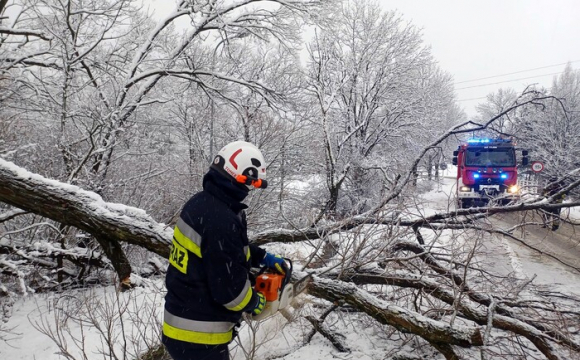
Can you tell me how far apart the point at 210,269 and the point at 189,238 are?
0.22m

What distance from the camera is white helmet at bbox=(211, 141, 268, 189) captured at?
2119mm

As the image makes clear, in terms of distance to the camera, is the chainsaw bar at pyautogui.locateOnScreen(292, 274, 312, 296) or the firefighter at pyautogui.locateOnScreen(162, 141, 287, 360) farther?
the chainsaw bar at pyautogui.locateOnScreen(292, 274, 312, 296)

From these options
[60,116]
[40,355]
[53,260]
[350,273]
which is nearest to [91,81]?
[60,116]

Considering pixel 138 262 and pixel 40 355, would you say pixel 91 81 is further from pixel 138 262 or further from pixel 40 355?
pixel 40 355

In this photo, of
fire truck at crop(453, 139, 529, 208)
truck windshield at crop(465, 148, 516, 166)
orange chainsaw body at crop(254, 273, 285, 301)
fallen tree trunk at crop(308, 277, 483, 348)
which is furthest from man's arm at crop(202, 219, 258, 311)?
truck windshield at crop(465, 148, 516, 166)

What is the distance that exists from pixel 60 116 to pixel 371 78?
11.7 metres

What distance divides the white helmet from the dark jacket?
0.05m

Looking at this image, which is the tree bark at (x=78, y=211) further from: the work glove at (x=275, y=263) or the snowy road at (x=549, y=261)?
the snowy road at (x=549, y=261)

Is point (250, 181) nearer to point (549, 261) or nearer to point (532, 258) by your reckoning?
point (532, 258)

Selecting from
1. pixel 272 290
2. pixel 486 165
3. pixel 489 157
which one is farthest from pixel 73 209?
pixel 489 157

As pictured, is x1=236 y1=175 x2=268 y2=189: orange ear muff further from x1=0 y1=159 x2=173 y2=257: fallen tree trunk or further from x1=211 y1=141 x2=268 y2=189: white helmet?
x1=0 y1=159 x2=173 y2=257: fallen tree trunk

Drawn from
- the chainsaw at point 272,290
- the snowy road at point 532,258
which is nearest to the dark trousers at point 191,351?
the chainsaw at point 272,290

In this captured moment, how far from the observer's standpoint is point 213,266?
2.00m

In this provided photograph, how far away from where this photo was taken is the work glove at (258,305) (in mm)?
2096
